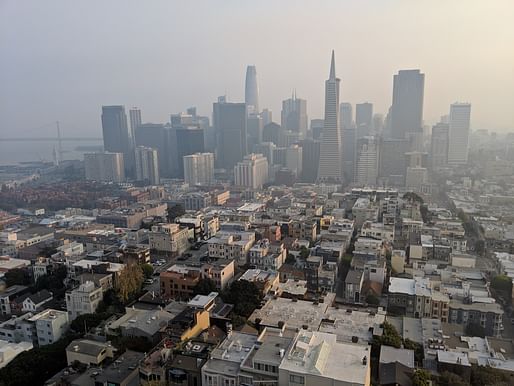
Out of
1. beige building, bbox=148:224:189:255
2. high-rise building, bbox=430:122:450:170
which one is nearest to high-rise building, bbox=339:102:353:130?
high-rise building, bbox=430:122:450:170

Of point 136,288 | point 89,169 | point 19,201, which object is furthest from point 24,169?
point 136,288

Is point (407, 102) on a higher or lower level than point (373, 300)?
higher

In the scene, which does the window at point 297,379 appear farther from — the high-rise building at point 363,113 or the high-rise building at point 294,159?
the high-rise building at point 363,113

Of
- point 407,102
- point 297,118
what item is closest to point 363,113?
point 297,118

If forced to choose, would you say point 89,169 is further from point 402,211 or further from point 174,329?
point 174,329

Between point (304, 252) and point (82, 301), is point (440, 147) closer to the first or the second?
point (304, 252)

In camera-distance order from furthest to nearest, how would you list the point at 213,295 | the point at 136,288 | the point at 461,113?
1. the point at 461,113
2. the point at 136,288
3. the point at 213,295

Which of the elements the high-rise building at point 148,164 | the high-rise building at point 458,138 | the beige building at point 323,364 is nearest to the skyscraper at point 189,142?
the high-rise building at point 148,164
